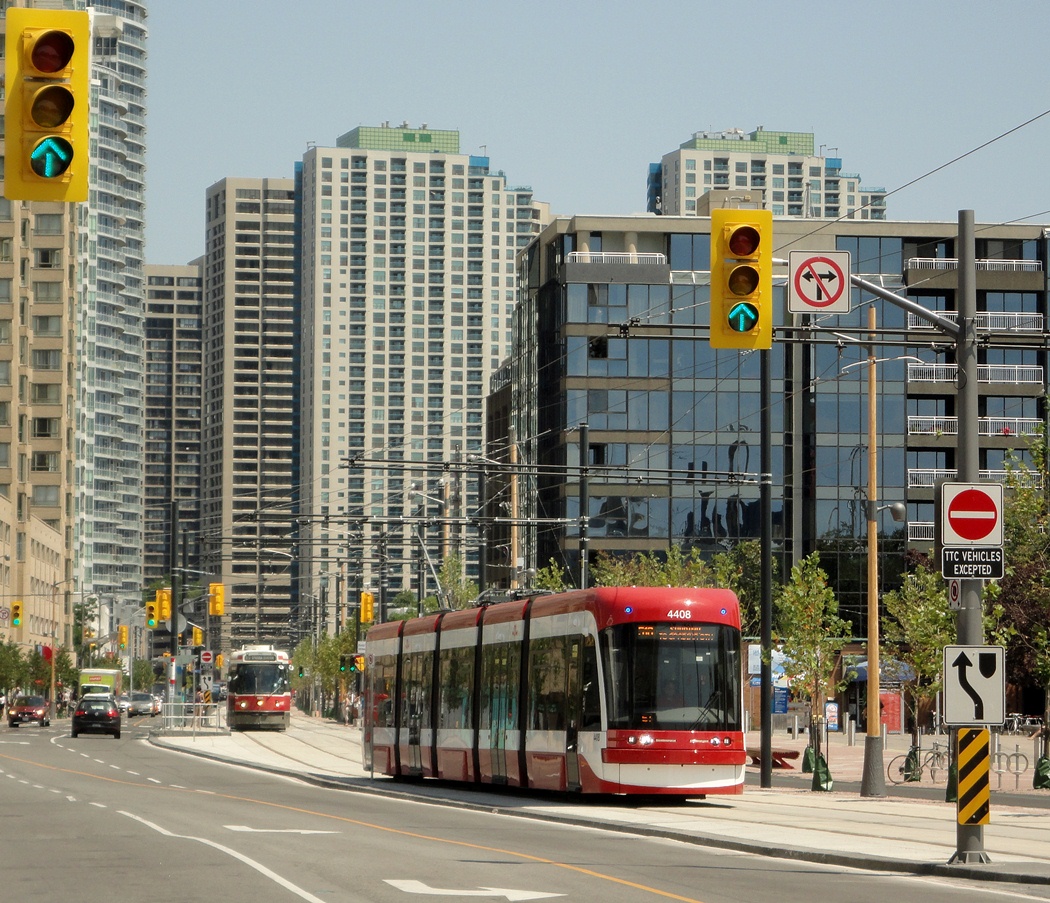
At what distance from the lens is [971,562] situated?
58.2ft

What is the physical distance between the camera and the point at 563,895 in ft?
47.9

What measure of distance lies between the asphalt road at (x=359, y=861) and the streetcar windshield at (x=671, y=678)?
274 cm

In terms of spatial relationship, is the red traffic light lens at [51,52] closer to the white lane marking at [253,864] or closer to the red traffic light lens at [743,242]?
the white lane marking at [253,864]

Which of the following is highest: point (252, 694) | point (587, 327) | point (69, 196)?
point (587, 327)

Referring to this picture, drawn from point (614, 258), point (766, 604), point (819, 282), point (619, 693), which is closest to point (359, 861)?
point (819, 282)

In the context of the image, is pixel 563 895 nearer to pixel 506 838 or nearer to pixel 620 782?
pixel 506 838

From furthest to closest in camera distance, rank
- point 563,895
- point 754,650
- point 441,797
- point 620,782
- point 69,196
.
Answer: point 754,650
point 441,797
point 620,782
point 563,895
point 69,196

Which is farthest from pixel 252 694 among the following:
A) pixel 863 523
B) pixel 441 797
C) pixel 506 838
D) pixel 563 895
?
pixel 563 895

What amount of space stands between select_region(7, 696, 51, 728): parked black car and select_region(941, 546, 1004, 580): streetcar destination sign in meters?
79.3

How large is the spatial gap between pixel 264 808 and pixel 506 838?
7324mm

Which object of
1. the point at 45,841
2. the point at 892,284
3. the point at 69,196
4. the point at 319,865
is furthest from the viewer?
the point at 892,284

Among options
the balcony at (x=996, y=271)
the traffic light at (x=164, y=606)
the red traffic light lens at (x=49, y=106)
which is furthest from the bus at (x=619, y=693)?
the balcony at (x=996, y=271)

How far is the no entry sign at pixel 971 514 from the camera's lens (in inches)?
701

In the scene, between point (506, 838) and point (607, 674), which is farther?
point (607, 674)
